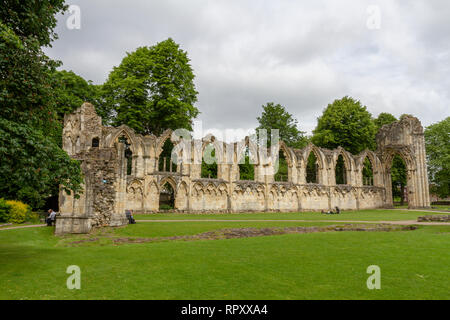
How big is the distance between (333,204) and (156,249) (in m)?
31.8

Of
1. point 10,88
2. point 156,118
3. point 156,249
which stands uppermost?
point 156,118

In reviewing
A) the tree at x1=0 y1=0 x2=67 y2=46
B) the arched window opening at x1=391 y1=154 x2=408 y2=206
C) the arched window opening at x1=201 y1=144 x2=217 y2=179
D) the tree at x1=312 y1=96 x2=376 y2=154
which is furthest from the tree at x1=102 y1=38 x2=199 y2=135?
the arched window opening at x1=391 y1=154 x2=408 y2=206

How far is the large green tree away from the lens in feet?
21.2

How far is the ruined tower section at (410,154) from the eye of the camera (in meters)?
37.3

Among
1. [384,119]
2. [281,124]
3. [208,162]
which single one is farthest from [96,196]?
[384,119]

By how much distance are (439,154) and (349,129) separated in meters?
15.2

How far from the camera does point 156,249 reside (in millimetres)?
9078

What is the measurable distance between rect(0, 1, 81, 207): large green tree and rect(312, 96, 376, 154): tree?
4030cm

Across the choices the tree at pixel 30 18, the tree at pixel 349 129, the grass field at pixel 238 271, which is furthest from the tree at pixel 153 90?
the grass field at pixel 238 271

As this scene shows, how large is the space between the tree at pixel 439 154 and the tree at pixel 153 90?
1454 inches
